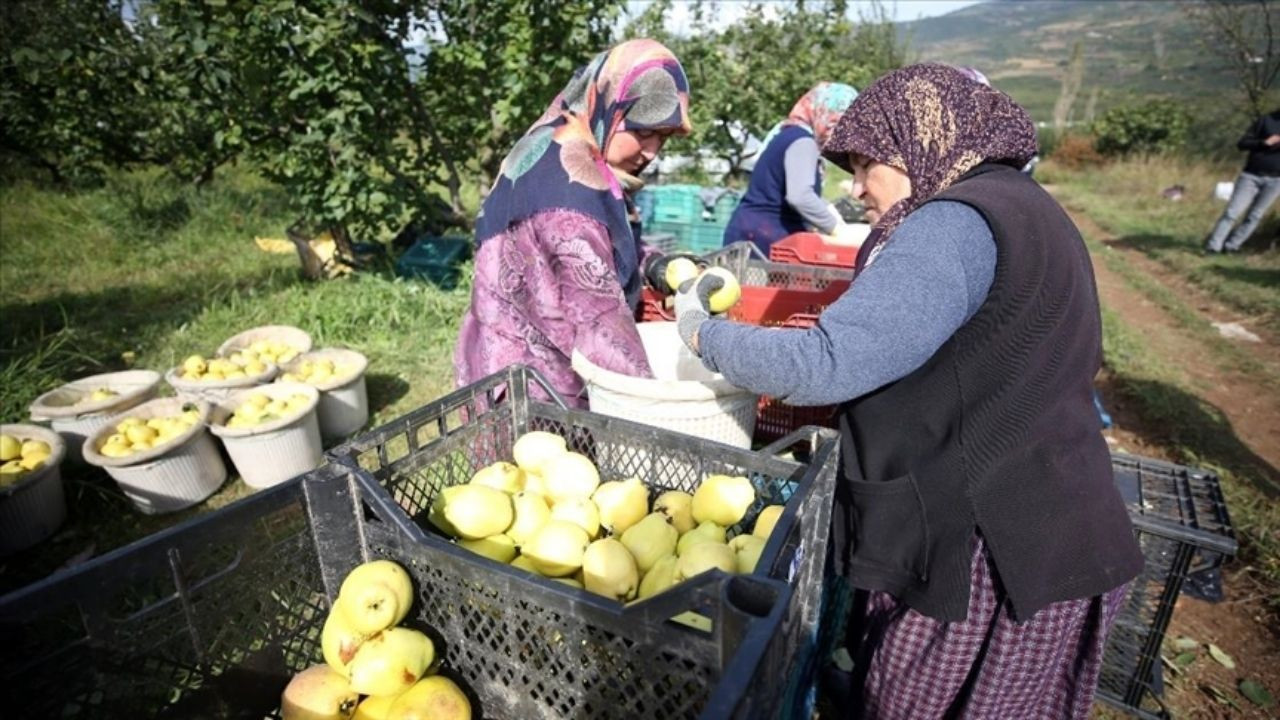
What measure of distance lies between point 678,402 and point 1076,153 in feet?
82.1

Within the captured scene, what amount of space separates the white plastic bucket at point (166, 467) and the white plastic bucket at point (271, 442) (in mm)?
115

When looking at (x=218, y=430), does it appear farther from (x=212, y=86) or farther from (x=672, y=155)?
(x=672, y=155)

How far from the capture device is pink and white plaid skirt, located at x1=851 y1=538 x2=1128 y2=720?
5.14 ft

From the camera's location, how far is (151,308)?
663cm

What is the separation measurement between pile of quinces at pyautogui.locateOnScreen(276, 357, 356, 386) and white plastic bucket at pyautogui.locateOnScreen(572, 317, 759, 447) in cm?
299

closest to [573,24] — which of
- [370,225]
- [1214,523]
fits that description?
[370,225]

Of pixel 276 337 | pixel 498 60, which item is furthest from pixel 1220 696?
pixel 498 60

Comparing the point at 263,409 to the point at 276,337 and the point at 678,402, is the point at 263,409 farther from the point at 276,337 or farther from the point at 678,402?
the point at 678,402

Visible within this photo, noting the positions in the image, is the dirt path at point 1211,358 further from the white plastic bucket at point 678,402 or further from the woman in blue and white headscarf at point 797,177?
the white plastic bucket at point 678,402

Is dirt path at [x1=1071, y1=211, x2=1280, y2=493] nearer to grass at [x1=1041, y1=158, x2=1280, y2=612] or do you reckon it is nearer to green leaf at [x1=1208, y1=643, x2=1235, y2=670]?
grass at [x1=1041, y1=158, x2=1280, y2=612]

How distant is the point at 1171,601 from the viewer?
2029 mm

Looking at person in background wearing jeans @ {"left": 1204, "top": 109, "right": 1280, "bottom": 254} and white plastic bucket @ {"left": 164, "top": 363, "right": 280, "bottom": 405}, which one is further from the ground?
person in background wearing jeans @ {"left": 1204, "top": 109, "right": 1280, "bottom": 254}

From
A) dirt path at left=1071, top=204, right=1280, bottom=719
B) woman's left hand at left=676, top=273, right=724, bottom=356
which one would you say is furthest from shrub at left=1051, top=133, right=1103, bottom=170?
woman's left hand at left=676, top=273, right=724, bottom=356

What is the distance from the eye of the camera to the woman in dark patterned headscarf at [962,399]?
1241mm
